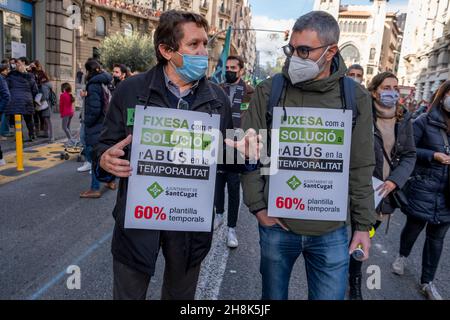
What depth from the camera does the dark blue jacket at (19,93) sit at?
841 centimetres

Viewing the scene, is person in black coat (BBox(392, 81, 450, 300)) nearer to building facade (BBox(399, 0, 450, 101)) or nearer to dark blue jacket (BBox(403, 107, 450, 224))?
dark blue jacket (BBox(403, 107, 450, 224))

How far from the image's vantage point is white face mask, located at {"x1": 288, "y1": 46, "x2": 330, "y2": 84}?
193 cm

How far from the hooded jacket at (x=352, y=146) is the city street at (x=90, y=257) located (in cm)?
134

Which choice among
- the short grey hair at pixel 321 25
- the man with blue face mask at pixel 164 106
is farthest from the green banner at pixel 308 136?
the short grey hair at pixel 321 25

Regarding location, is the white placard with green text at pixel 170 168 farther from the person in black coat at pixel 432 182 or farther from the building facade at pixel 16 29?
the building facade at pixel 16 29

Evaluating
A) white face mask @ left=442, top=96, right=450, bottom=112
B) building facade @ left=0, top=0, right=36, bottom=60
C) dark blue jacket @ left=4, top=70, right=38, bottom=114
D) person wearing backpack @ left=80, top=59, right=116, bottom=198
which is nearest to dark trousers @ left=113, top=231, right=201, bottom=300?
white face mask @ left=442, top=96, right=450, bottom=112

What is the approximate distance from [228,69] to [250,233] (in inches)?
80.4
